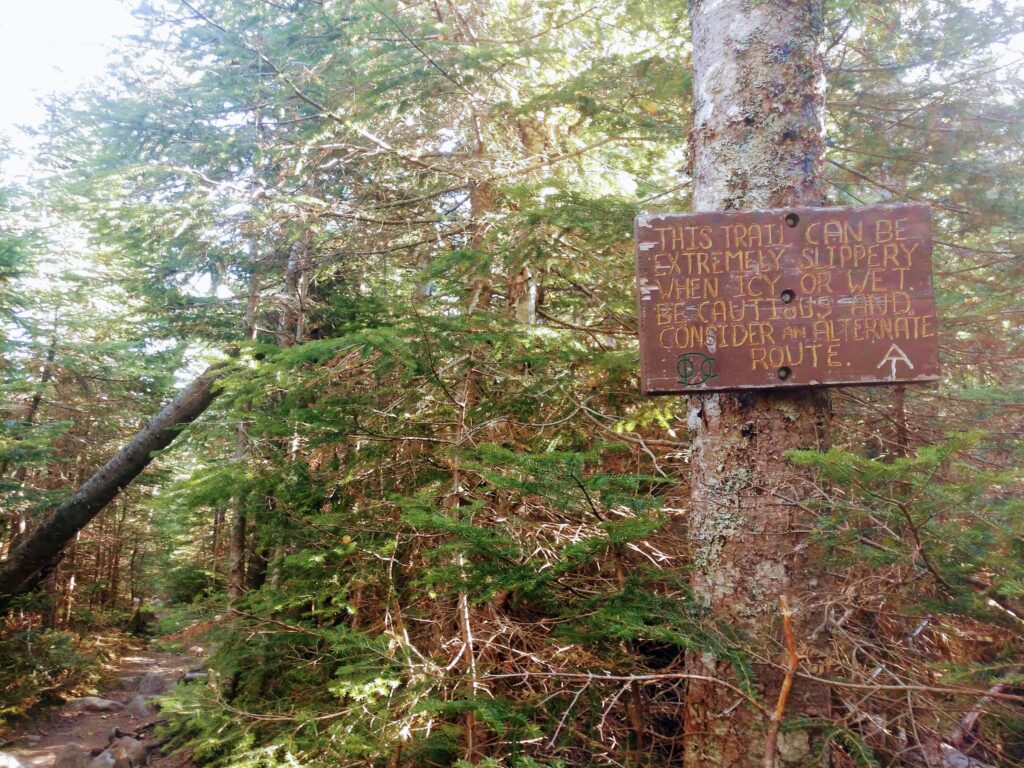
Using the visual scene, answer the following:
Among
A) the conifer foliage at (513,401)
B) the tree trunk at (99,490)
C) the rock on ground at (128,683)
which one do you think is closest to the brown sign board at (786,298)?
the conifer foliage at (513,401)

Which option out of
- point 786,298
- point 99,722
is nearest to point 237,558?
point 99,722

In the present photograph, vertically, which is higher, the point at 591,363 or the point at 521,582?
the point at 591,363

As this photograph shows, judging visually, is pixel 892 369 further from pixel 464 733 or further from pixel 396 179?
pixel 396 179

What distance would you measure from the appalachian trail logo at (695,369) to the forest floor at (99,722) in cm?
675

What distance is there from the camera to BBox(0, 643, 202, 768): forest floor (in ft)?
28.1

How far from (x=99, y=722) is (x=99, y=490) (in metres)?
4.25

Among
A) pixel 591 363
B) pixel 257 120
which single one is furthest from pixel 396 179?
pixel 591 363

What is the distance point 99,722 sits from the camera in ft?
33.0

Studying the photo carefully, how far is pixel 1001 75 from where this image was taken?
5.06 m

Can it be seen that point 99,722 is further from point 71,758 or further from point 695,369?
point 695,369

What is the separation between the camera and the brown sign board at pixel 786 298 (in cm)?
228

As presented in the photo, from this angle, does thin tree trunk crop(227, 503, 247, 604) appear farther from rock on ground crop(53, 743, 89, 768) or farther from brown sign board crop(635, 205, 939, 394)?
brown sign board crop(635, 205, 939, 394)

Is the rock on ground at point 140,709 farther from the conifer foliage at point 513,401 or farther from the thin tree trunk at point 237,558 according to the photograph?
the thin tree trunk at point 237,558

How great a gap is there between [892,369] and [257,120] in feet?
26.3
